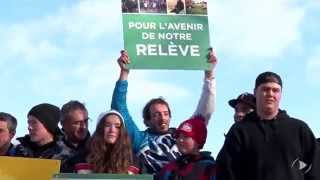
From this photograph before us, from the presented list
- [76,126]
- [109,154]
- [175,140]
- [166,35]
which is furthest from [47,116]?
[166,35]

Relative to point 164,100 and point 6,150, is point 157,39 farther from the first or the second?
point 6,150

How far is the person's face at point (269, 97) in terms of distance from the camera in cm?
564

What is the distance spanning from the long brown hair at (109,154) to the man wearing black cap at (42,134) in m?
0.60

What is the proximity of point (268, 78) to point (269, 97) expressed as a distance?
0.19 m

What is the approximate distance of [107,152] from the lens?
5922 mm

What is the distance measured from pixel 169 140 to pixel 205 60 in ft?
3.37

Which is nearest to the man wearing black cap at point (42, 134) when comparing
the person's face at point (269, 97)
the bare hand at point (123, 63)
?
the bare hand at point (123, 63)

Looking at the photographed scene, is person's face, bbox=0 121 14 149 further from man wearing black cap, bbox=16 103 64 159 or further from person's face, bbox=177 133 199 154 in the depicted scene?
person's face, bbox=177 133 199 154

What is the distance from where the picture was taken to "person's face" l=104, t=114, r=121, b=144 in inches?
235

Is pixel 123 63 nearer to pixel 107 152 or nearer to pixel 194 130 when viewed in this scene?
pixel 194 130

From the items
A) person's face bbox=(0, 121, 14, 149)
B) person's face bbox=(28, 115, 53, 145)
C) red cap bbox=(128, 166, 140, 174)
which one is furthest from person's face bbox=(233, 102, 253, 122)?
person's face bbox=(0, 121, 14, 149)

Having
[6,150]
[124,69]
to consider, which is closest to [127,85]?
[124,69]

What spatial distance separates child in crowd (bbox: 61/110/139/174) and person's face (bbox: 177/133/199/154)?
22.0 inches

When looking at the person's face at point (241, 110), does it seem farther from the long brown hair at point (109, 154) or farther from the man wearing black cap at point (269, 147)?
the long brown hair at point (109, 154)
